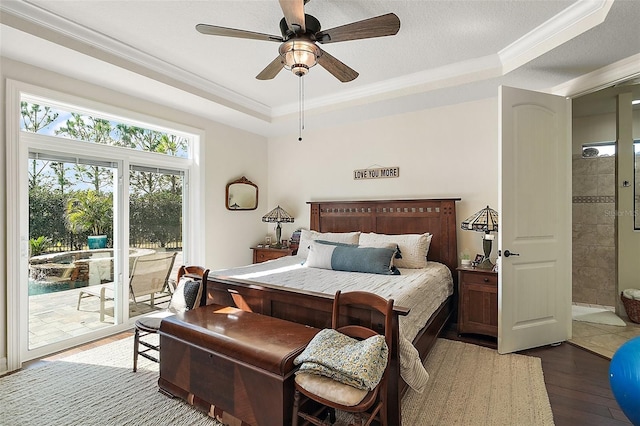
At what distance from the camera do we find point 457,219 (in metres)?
→ 3.91

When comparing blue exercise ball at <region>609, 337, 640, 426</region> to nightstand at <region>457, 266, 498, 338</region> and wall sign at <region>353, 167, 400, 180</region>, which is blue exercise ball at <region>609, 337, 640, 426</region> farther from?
wall sign at <region>353, 167, 400, 180</region>

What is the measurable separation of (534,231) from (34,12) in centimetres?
456

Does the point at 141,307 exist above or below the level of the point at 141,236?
below

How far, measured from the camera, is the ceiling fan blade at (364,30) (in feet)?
6.28

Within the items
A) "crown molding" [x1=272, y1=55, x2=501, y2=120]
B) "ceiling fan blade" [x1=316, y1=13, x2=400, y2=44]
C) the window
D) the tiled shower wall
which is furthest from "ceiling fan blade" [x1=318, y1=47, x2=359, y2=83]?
the tiled shower wall

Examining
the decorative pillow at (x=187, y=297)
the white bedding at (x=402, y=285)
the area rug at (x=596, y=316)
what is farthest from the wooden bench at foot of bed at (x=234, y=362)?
the area rug at (x=596, y=316)

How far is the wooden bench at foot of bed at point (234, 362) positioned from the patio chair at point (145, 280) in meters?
1.71

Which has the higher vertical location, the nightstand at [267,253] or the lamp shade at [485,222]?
the lamp shade at [485,222]

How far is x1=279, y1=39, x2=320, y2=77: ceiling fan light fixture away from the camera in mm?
2096

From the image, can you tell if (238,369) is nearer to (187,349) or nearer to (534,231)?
(187,349)

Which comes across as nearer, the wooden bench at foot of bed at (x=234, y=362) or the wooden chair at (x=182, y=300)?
the wooden bench at foot of bed at (x=234, y=362)

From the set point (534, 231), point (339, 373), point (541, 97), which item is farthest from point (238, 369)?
point (541, 97)

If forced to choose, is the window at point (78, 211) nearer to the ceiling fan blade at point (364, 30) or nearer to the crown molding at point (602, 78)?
the ceiling fan blade at point (364, 30)

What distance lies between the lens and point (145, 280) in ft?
12.7
